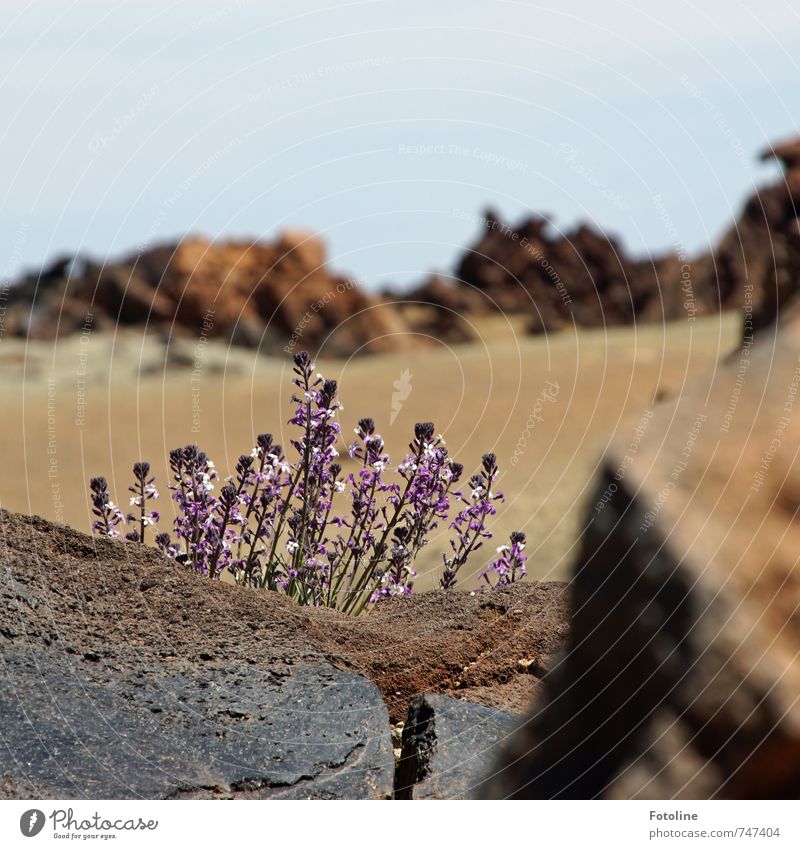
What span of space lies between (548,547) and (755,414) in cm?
620

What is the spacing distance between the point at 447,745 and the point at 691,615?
1655 mm

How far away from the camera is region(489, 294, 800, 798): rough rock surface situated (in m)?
1.71

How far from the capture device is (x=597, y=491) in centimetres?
190

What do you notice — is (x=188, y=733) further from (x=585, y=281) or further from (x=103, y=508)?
(x=585, y=281)

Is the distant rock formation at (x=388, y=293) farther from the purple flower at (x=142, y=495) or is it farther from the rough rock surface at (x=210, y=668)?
the rough rock surface at (x=210, y=668)

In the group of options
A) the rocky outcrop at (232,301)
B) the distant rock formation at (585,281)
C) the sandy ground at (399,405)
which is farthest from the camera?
the distant rock formation at (585,281)

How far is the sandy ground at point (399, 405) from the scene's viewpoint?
10703 millimetres

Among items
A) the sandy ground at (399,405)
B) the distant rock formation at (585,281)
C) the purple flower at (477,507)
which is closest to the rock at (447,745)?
the purple flower at (477,507)

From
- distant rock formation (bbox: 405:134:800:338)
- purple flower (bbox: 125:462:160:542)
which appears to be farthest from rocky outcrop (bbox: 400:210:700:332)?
purple flower (bbox: 125:462:160:542)

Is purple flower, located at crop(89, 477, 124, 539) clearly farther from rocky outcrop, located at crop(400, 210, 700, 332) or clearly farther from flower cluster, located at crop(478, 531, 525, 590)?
rocky outcrop, located at crop(400, 210, 700, 332)

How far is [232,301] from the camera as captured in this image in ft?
75.6
